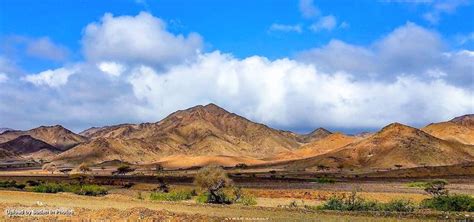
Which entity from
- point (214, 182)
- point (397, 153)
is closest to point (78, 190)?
point (214, 182)

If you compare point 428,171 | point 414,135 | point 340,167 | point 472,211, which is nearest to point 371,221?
point 472,211

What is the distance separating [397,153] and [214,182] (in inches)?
4181

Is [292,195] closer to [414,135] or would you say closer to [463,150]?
[414,135]

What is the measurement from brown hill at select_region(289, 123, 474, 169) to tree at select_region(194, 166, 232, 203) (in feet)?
312

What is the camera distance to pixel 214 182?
5238cm

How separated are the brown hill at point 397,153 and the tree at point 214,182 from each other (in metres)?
95.2

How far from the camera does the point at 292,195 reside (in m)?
57.7

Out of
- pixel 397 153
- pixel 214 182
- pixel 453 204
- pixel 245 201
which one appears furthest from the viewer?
pixel 397 153

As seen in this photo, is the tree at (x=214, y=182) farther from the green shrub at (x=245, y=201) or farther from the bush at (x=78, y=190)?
the bush at (x=78, y=190)

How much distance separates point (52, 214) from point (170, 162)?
146291 millimetres

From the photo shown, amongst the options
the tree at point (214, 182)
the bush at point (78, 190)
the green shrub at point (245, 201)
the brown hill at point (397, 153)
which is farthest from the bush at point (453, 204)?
the brown hill at point (397, 153)

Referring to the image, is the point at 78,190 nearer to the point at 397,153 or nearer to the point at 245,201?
the point at 245,201

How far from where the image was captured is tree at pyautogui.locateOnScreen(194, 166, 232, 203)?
4894 centimetres

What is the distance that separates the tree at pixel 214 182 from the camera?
48.9m
